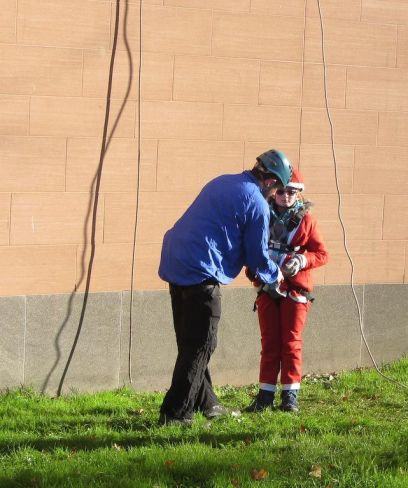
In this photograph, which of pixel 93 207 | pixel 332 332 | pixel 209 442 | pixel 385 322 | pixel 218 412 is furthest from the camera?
pixel 385 322

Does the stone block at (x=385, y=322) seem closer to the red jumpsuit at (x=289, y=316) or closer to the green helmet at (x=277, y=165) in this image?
the red jumpsuit at (x=289, y=316)

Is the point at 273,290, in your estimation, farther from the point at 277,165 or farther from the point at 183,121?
the point at 183,121

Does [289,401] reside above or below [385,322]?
below

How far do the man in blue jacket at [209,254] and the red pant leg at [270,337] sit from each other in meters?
0.81

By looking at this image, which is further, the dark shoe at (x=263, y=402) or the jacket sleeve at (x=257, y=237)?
the dark shoe at (x=263, y=402)

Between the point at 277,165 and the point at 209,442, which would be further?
the point at 277,165

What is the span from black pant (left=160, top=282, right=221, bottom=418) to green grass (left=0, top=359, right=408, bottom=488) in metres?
0.17

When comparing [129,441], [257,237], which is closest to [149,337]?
→ [129,441]

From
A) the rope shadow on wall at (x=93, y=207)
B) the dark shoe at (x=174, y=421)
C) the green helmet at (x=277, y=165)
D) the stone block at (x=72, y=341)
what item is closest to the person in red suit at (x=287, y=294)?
the green helmet at (x=277, y=165)

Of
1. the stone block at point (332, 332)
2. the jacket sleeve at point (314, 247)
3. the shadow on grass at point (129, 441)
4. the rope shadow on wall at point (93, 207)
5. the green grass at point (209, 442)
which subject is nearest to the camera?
the green grass at point (209, 442)

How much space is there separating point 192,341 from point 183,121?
2141 millimetres

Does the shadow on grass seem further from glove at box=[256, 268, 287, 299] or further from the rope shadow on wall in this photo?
the rope shadow on wall

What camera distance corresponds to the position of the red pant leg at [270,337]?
27.0 ft

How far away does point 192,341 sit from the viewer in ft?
24.0
